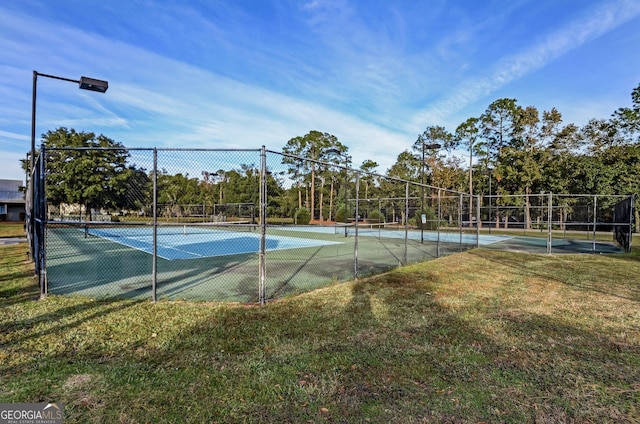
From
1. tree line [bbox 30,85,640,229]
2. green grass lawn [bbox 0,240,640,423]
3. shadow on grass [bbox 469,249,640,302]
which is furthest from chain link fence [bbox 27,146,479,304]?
tree line [bbox 30,85,640,229]

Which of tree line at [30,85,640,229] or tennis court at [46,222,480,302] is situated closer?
tennis court at [46,222,480,302]

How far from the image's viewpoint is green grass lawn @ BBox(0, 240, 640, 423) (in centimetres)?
242

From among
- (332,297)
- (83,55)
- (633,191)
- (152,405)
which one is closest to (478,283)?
(332,297)

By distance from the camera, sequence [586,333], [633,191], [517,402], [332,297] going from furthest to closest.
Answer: [633,191]
[332,297]
[586,333]
[517,402]

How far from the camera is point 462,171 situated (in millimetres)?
34250

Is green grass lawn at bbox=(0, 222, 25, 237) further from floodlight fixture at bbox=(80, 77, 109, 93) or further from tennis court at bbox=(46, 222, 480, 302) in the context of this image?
floodlight fixture at bbox=(80, 77, 109, 93)

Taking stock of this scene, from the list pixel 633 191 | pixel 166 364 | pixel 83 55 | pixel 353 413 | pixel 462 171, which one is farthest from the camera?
pixel 462 171

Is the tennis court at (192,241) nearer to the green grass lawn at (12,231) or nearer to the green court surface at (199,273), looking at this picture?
the green court surface at (199,273)

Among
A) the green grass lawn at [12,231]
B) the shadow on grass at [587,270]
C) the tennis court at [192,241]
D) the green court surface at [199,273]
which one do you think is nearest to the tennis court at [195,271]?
the green court surface at [199,273]

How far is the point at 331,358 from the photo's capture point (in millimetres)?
3232

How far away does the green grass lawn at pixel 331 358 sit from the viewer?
95.3 inches

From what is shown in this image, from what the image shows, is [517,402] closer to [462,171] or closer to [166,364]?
[166,364]

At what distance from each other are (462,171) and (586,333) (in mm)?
32971

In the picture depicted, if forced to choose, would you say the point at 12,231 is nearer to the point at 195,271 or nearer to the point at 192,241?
the point at 192,241
